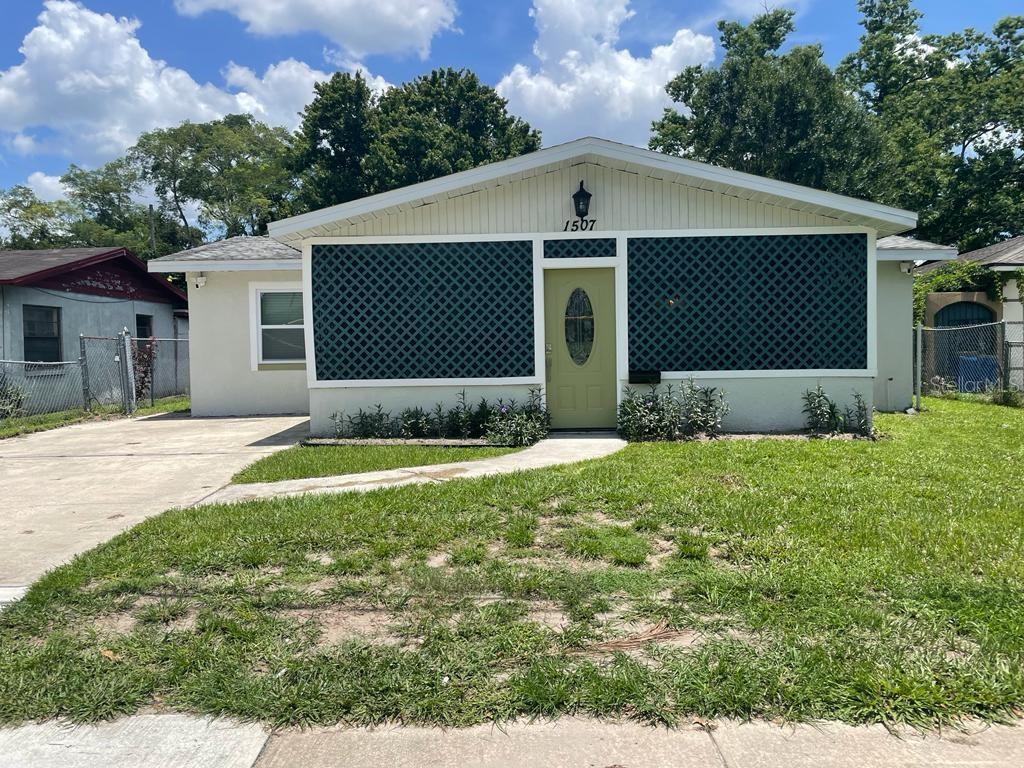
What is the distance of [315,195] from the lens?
95.9ft

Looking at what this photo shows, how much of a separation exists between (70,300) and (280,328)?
5.78m

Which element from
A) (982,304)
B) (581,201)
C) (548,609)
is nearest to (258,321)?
(581,201)

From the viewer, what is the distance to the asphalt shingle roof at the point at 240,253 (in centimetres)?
1256

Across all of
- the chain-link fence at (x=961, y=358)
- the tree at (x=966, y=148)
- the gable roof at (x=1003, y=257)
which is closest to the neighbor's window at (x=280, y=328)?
the chain-link fence at (x=961, y=358)

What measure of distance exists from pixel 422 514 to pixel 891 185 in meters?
25.5

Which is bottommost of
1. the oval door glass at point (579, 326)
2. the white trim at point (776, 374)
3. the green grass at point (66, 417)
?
the green grass at point (66, 417)

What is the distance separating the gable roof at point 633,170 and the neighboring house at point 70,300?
801cm

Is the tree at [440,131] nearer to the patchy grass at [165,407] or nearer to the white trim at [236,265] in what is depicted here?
the patchy grass at [165,407]

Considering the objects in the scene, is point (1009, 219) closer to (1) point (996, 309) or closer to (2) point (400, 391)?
(1) point (996, 309)

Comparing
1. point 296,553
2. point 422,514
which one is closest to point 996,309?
point 422,514

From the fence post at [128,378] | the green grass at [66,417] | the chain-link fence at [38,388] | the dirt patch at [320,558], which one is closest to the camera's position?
the dirt patch at [320,558]

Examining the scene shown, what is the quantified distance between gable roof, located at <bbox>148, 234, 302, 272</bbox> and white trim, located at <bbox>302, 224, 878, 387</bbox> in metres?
3.11

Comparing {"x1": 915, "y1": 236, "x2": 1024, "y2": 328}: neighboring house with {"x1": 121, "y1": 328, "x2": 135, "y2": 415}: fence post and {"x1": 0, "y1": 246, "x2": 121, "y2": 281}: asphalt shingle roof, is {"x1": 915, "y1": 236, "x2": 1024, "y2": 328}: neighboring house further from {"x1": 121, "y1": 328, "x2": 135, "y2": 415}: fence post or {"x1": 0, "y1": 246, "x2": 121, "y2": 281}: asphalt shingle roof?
{"x1": 0, "y1": 246, "x2": 121, "y2": 281}: asphalt shingle roof

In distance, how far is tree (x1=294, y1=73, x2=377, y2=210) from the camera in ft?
95.9
